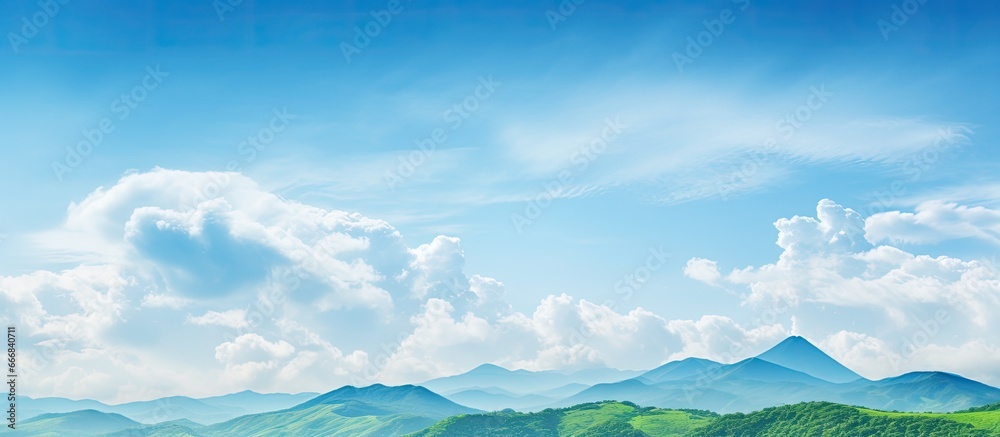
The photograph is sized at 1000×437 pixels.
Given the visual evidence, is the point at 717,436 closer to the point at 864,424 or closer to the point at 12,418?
the point at 864,424

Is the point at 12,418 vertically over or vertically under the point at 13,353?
under

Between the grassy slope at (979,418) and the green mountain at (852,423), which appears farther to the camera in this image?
the green mountain at (852,423)

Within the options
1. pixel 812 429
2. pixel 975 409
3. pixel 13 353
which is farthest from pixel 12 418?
pixel 975 409

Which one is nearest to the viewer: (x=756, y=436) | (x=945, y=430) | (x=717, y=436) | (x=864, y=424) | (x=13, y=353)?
(x=13, y=353)

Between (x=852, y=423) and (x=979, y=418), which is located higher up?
(x=852, y=423)

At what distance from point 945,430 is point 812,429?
89.1 ft

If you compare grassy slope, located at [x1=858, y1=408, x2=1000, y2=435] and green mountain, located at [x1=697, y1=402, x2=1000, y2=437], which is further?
green mountain, located at [x1=697, y1=402, x2=1000, y2=437]

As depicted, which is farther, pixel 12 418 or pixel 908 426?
pixel 908 426

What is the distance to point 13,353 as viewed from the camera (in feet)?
324

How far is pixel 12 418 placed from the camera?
335 ft

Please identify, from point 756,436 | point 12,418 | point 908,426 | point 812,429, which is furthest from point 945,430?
point 12,418

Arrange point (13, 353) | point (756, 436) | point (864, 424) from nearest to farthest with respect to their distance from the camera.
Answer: point (13, 353), point (864, 424), point (756, 436)

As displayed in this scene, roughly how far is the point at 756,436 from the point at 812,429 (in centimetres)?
1501

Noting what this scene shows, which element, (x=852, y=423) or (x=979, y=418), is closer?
(x=979, y=418)
